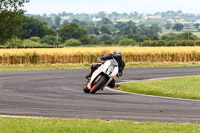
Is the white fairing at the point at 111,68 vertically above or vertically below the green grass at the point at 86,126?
above

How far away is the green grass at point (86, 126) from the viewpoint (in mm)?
10031

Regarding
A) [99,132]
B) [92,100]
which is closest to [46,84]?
[92,100]

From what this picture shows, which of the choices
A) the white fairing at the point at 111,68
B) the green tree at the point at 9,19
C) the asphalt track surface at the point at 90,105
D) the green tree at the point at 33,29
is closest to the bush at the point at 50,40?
the green tree at the point at 33,29

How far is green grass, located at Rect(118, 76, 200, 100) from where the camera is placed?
17959 mm

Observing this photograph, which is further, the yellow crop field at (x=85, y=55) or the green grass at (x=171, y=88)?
the yellow crop field at (x=85, y=55)

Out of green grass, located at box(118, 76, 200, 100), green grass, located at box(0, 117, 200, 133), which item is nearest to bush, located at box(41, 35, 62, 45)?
green grass, located at box(118, 76, 200, 100)

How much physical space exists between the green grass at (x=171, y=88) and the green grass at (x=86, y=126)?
673 cm

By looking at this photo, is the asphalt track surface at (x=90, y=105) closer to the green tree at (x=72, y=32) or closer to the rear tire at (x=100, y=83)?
the rear tire at (x=100, y=83)

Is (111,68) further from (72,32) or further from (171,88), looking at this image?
(72,32)

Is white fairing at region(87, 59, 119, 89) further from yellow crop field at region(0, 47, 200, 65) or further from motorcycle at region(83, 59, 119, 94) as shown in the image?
yellow crop field at region(0, 47, 200, 65)

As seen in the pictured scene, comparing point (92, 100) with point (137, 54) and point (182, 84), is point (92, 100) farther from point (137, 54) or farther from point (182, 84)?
point (137, 54)

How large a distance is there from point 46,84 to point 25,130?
12.7 m

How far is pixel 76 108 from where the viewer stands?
46.1 feet

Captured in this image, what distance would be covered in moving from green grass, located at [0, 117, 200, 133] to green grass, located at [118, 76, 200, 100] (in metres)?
6.73
